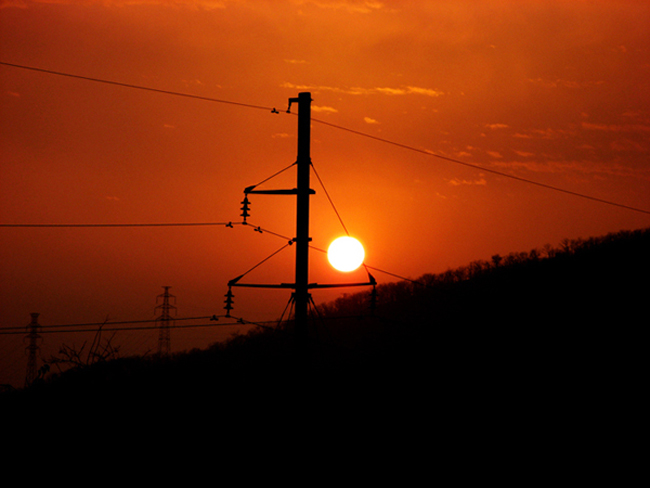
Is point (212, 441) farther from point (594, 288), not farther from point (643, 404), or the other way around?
point (594, 288)

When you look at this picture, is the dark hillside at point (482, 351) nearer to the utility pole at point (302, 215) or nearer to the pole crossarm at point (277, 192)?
the utility pole at point (302, 215)

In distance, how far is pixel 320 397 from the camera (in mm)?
32094

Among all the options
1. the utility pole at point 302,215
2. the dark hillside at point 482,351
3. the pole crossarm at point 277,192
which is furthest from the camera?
the dark hillside at point 482,351

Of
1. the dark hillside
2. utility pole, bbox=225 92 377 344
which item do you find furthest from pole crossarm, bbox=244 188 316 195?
the dark hillside

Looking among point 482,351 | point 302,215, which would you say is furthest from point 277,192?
point 482,351

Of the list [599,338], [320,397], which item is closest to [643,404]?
[599,338]

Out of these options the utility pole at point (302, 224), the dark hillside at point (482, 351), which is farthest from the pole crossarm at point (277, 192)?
the dark hillside at point (482, 351)

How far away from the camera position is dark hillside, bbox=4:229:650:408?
94.8 ft

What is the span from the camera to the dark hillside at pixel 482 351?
94.8 feet

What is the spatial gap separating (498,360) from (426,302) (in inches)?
1421

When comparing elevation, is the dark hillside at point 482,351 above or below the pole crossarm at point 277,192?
below

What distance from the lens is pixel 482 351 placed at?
40.3 m

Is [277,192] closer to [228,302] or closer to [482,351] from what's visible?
[228,302]

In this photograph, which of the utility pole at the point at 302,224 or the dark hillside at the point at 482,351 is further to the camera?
the dark hillside at the point at 482,351
